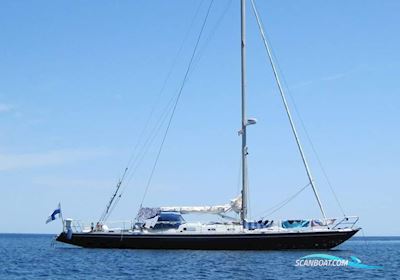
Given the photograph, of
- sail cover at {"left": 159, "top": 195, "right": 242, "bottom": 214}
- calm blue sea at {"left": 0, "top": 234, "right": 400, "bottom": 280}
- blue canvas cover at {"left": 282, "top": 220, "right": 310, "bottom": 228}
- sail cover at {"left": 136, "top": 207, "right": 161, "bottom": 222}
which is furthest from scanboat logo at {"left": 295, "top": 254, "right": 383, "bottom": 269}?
sail cover at {"left": 136, "top": 207, "right": 161, "bottom": 222}

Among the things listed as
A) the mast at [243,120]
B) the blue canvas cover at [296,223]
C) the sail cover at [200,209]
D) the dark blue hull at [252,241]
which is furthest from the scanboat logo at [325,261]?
the sail cover at [200,209]

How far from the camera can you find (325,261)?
46938 mm

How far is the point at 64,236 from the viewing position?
205 ft

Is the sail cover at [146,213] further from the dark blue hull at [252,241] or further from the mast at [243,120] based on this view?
the mast at [243,120]

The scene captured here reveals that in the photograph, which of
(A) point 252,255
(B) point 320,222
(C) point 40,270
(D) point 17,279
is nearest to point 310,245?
(B) point 320,222

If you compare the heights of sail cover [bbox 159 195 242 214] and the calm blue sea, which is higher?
sail cover [bbox 159 195 242 214]

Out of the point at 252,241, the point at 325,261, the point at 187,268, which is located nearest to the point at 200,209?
the point at 252,241

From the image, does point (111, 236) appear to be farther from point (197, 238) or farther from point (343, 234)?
point (343, 234)

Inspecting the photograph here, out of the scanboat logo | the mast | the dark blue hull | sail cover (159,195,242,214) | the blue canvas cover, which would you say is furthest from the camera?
sail cover (159,195,242,214)

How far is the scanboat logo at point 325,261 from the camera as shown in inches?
1768

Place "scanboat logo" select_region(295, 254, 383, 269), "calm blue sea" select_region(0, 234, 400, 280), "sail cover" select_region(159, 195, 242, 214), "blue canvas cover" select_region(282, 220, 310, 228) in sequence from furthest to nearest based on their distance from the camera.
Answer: "sail cover" select_region(159, 195, 242, 214), "blue canvas cover" select_region(282, 220, 310, 228), "scanboat logo" select_region(295, 254, 383, 269), "calm blue sea" select_region(0, 234, 400, 280)

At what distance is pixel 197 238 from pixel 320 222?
414 inches

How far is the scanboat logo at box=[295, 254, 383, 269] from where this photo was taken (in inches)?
1768

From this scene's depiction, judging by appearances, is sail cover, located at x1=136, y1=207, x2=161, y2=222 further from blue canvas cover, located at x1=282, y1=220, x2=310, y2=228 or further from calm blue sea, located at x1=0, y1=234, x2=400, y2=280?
blue canvas cover, located at x1=282, y1=220, x2=310, y2=228
